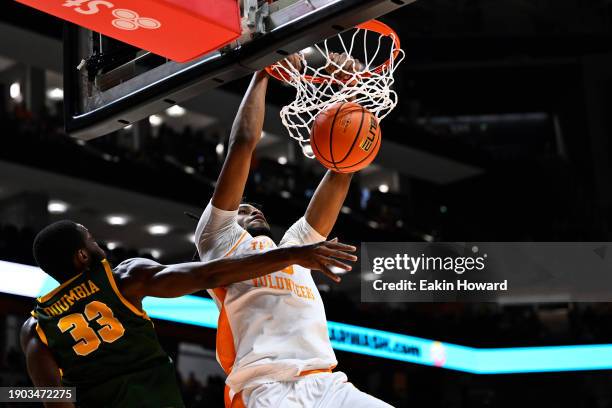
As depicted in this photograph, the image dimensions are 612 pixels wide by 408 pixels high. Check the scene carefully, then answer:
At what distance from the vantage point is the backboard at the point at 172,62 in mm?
3336

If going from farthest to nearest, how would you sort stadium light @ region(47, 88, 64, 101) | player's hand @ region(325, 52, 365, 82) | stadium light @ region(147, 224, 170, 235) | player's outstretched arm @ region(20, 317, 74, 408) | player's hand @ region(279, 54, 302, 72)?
1. stadium light @ region(47, 88, 64, 101)
2. stadium light @ region(147, 224, 170, 235)
3. player's hand @ region(325, 52, 365, 82)
4. player's hand @ region(279, 54, 302, 72)
5. player's outstretched arm @ region(20, 317, 74, 408)

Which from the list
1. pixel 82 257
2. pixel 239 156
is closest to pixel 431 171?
pixel 239 156

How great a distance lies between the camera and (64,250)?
3.47 meters

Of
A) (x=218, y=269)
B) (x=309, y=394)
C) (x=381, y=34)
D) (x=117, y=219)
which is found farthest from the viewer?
(x=117, y=219)

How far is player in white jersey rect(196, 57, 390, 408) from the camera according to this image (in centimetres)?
368

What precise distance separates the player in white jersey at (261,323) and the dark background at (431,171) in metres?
5.41

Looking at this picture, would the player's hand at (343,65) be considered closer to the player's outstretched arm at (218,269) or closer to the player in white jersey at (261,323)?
the player in white jersey at (261,323)

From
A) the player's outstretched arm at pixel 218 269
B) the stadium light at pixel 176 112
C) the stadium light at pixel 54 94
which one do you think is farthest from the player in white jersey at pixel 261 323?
the stadium light at pixel 176 112

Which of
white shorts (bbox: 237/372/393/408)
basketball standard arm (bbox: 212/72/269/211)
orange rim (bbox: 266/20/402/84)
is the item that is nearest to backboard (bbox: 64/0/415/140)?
basketball standard arm (bbox: 212/72/269/211)

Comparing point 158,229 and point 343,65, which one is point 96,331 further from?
point 158,229

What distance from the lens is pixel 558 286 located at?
955cm

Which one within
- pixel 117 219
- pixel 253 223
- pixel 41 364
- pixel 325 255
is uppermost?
pixel 325 255

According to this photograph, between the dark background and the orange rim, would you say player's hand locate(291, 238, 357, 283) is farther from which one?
the dark background

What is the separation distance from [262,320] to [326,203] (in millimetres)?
706
